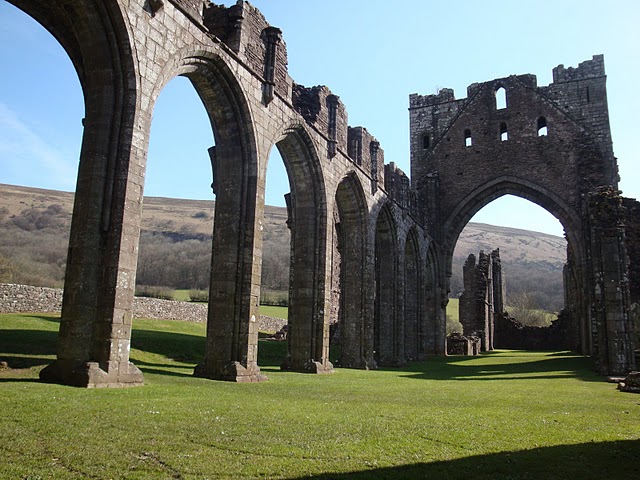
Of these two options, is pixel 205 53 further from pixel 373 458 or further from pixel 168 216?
pixel 168 216

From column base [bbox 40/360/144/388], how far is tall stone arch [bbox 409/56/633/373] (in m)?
19.8

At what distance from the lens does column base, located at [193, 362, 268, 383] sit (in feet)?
31.1

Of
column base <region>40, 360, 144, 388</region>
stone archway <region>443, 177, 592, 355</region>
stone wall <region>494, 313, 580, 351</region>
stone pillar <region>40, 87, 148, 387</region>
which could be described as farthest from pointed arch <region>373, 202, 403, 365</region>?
stone wall <region>494, 313, 580, 351</region>

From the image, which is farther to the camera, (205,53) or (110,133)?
(205,53)

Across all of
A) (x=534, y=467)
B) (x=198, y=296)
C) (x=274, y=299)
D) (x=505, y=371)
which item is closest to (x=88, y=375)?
(x=534, y=467)

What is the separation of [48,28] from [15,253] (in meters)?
43.3

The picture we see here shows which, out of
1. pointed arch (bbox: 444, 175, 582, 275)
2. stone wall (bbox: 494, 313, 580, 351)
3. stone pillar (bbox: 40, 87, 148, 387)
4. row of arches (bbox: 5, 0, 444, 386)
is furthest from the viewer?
stone wall (bbox: 494, 313, 580, 351)

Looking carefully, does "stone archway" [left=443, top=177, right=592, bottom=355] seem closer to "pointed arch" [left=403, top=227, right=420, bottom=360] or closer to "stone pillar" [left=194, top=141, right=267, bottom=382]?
"pointed arch" [left=403, top=227, right=420, bottom=360]

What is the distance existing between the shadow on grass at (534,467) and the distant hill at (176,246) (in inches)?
1071

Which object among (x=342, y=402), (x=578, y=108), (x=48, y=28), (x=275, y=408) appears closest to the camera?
(x=275, y=408)

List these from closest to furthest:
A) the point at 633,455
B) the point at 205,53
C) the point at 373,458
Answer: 1. the point at 373,458
2. the point at 633,455
3. the point at 205,53

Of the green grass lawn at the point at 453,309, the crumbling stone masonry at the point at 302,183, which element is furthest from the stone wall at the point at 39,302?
the green grass lawn at the point at 453,309

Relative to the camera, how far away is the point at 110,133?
7.68 m

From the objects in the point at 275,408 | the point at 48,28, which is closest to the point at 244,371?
the point at 275,408
